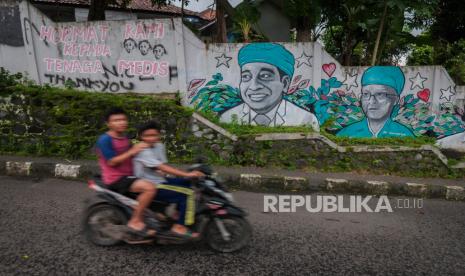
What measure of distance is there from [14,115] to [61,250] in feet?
16.1

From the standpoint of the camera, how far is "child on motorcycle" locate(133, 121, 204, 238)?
338 cm

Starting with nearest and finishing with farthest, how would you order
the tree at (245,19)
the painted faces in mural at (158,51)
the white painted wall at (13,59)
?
1. the painted faces in mural at (158,51)
2. the white painted wall at (13,59)
3. the tree at (245,19)

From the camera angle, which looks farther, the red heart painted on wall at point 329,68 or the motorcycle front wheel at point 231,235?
the red heart painted on wall at point 329,68

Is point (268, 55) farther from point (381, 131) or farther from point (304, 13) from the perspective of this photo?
point (381, 131)

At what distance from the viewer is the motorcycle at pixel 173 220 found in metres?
3.42

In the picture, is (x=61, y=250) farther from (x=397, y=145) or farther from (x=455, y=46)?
(x=455, y=46)

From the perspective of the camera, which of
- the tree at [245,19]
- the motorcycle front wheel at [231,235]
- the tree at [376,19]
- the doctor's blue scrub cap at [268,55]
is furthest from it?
the tree at [245,19]

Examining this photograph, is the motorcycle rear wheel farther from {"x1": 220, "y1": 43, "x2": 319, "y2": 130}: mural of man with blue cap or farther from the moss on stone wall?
{"x1": 220, "y1": 43, "x2": 319, "y2": 130}: mural of man with blue cap

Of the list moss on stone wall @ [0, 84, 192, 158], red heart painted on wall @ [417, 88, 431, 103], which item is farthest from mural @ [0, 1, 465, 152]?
moss on stone wall @ [0, 84, 192, 158]

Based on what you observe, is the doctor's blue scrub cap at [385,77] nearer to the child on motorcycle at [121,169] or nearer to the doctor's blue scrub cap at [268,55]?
the doctor's blue scrub cap at [268,55]

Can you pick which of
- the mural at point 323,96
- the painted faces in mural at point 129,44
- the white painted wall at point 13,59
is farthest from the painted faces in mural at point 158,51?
the white painted wall at point 13,59

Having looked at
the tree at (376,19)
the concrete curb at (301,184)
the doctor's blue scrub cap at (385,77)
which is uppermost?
the tree at (376,19)

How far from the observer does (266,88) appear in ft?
26.0

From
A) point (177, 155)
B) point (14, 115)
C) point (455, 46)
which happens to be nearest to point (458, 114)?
point (455, 46)
